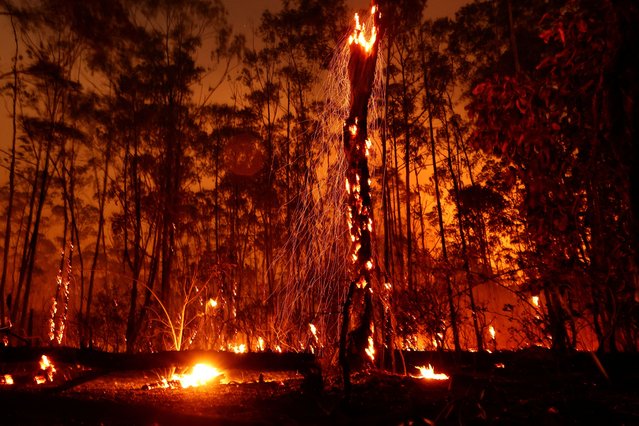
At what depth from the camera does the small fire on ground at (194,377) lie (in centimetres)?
587

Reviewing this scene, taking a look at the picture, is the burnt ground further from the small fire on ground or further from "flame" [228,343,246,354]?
"flame" [228,343,246,354]

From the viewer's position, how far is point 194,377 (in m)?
6.09

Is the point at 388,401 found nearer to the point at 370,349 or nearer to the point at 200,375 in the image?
the point at 370,349

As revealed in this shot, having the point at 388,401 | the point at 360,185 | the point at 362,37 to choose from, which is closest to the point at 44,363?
the point at 388,401

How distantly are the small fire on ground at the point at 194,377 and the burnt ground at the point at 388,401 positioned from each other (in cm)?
66

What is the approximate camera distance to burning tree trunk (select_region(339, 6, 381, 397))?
12.6ft

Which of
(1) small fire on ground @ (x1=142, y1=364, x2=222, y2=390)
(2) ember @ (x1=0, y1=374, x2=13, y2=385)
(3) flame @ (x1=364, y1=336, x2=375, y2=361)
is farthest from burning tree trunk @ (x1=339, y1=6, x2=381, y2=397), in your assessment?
(2) ember @ (x1=0, y1=374, x2=13, y2=385)

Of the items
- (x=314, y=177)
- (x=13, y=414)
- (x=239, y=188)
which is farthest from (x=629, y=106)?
(x=239, y=188)

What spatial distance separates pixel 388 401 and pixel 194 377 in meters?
3.01

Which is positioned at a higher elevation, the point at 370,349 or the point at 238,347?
the point at 238,347

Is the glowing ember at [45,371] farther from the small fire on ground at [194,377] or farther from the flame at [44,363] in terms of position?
the small fire on ground at [194,377]

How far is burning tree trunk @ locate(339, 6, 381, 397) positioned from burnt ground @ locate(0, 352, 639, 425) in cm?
45

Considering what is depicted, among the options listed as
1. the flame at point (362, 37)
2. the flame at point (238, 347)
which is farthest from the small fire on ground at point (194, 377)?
the flame at point (238, 347)

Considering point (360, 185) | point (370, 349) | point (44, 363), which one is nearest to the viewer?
point (360, 185)
